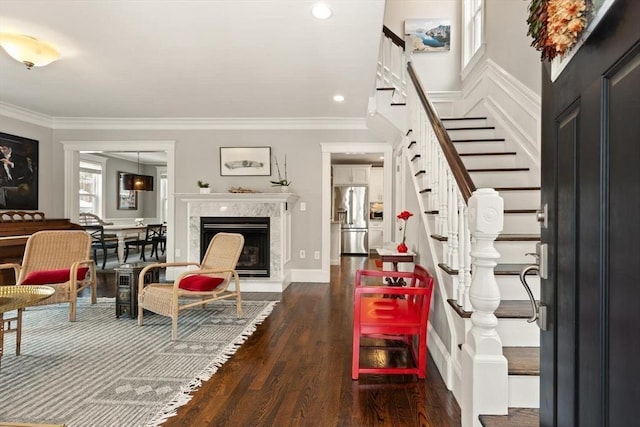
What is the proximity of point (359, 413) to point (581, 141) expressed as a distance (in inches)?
69.0

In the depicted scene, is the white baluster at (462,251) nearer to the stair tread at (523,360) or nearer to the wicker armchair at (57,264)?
the stair tread at (523,360)

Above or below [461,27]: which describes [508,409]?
below

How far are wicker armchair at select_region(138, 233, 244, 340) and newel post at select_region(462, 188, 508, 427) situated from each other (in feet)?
7.87

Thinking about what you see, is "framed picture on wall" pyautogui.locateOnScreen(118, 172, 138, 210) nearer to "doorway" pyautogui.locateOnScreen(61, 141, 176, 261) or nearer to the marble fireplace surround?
"doorway" pyautogui.locateOnScreen(61, 141, 176, 261)

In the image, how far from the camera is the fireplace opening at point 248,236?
5.33 m

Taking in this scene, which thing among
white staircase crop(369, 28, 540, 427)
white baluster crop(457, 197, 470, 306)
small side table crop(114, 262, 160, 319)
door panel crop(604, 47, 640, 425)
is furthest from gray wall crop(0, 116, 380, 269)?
door panel crop(604, 47, 640, 425)

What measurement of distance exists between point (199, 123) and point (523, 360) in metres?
5.40

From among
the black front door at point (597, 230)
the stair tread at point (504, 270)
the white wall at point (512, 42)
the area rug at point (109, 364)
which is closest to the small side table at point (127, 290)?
the area rug at point (109, 364)

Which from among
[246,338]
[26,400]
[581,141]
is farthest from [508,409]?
[26,400]

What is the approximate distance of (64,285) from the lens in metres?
3.59

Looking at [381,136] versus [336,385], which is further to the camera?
[381,136]

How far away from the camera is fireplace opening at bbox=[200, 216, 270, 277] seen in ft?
17.5

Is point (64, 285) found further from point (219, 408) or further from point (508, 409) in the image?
point (508, 409)

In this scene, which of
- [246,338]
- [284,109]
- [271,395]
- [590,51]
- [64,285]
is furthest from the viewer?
[284,109]
